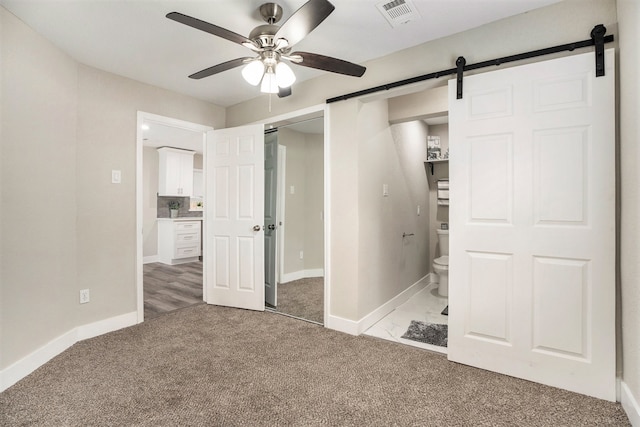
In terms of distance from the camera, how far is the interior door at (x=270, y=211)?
3621 mm

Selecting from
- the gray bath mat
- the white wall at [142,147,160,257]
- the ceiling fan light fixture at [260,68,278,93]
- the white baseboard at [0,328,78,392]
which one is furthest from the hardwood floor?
the ceiling fan light fixture at [260,68,278,93]

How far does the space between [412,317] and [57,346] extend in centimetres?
317

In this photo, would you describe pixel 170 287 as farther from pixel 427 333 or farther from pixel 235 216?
pixel 427 333

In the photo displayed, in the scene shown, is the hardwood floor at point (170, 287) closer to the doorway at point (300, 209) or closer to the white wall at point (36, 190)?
the white wall at point (36, 190)

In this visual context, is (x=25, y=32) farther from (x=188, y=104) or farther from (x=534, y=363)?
(x=534, y=363)

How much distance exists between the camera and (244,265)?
11.3ft

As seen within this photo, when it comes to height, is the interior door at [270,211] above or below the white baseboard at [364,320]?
above

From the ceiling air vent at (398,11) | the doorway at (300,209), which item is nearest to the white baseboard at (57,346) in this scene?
the doorway at (300,209)

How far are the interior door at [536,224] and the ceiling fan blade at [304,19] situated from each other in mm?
1240

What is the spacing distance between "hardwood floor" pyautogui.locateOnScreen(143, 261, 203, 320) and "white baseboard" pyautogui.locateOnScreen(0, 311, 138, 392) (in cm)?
34

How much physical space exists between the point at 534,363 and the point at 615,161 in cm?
133

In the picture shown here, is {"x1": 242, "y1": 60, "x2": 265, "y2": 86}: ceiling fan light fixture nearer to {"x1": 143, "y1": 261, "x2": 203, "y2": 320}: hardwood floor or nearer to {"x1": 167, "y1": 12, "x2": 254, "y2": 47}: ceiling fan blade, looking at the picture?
{"x1": 167, "y1": 12, "x2": 254, "y2": 47}: ceiling fan blade

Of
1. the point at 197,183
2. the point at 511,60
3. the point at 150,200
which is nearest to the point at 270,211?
the point at 511,60

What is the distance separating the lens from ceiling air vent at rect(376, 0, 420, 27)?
6.21 feet
